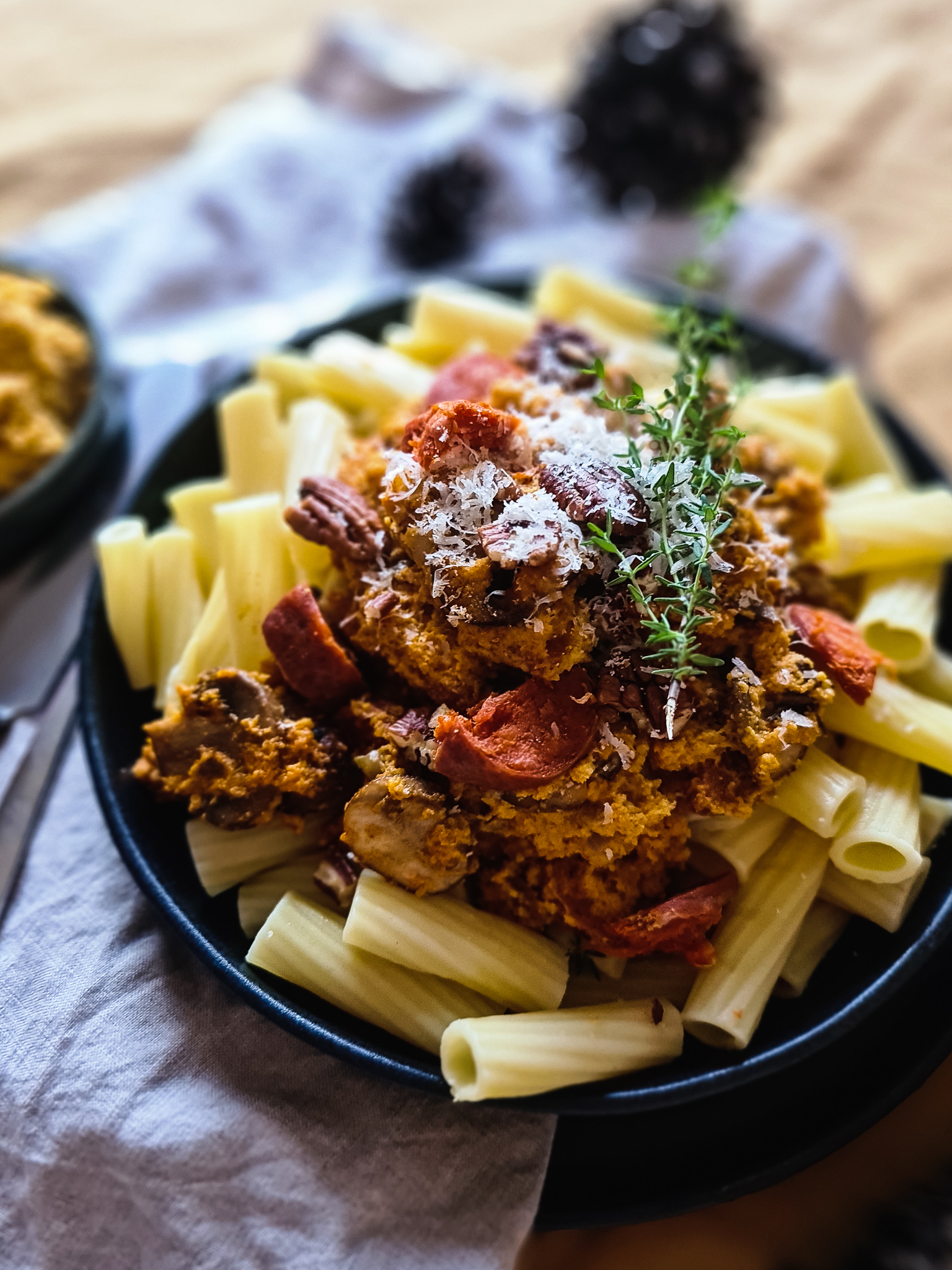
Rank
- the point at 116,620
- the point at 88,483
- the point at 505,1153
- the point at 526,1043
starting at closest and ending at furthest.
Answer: the point at 526,1043
the point at 505,1153
the point at 116,620
the point at 88,483

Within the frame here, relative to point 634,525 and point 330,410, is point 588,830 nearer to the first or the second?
point 634,525

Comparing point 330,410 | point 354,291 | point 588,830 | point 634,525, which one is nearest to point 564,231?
point 354,291

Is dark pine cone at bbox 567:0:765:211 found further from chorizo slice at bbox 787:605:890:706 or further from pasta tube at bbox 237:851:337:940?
pasta tube at bbox 237:851:337:940

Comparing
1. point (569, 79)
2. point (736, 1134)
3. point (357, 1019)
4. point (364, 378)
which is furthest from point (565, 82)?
point (736, 1134)

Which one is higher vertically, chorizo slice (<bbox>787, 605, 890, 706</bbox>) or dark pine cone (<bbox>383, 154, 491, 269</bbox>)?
dark pine cone (<bbox>383, 154, 491, 269</bbox>)

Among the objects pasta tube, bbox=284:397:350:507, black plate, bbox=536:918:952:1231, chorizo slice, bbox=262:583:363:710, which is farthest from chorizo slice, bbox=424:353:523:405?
black plate, bbox=536:918:952:1231

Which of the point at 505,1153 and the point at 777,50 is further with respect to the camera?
the point at 777,50

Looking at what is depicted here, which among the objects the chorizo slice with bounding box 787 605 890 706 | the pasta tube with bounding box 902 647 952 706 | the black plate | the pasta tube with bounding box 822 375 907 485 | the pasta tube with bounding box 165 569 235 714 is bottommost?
the black plate
